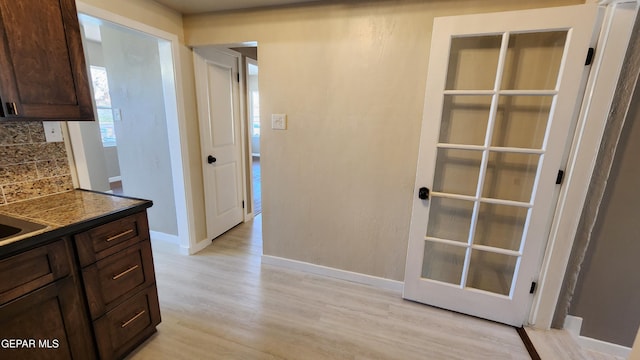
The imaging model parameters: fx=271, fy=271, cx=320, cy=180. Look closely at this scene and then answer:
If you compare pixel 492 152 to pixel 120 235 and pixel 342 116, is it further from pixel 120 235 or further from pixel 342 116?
pixel 120 235

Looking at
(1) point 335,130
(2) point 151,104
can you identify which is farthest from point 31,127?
(1) point 335,130

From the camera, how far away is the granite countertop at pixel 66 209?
1203mm

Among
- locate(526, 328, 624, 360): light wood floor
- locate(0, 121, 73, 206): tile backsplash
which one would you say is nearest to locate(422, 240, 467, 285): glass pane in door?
locate(526, 328, 624, 360): light wood floor

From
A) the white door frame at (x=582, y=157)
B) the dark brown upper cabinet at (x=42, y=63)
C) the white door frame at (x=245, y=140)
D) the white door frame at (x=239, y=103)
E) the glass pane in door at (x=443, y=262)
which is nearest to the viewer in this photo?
the dark brown upper cabinet at (x=42, y=63)

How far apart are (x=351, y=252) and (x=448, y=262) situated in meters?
0.77

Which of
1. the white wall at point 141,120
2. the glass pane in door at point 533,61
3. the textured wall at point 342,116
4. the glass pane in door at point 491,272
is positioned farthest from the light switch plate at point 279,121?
the glass pane in door at point 491,272

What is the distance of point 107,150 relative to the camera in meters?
5.31

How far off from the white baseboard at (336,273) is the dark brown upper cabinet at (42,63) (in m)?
1.81

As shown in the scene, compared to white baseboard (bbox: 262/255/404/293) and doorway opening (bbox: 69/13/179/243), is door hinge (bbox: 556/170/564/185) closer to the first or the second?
white baseboard (bbox: 262/255/404/293)

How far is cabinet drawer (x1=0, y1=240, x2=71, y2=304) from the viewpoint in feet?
3.35

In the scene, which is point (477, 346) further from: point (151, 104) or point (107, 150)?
point (107, 150)

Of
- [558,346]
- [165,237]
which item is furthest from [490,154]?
[165,237]

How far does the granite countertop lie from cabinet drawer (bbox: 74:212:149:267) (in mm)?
64

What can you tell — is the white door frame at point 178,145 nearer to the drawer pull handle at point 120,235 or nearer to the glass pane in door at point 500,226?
the drawer pull handle at point 120,235
